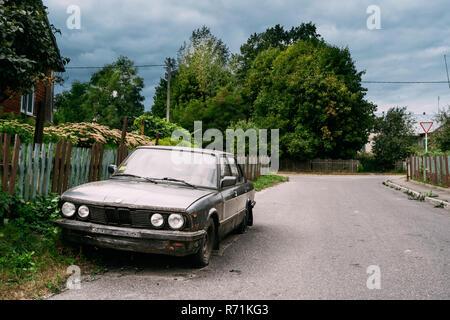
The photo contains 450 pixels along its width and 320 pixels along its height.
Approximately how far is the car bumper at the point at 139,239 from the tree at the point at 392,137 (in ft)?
158

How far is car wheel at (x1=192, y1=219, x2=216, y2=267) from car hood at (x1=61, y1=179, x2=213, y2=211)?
468 mm

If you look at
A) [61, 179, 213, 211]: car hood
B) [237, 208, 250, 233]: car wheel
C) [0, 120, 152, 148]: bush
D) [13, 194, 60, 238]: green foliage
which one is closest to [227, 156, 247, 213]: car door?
[237, 208, 250, 233]: car wheel

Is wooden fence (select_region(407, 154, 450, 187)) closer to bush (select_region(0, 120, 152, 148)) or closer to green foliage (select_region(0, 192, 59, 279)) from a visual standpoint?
bush (select_region(0, 120, 152, 148))

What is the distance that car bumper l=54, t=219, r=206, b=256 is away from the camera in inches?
180

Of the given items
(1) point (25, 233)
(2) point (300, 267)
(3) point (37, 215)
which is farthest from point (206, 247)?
(3) point (37, 215)

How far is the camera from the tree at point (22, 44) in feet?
24.1

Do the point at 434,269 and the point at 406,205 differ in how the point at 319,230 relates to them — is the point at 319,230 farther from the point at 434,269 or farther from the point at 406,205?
the point at 406,205

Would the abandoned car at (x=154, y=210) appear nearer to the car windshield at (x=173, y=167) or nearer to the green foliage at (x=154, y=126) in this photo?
the car windshield at (x=173, y=167)

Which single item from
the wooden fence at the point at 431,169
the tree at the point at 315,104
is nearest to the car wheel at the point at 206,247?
the wooden fence at the point at 431,169

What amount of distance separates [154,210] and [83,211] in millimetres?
928

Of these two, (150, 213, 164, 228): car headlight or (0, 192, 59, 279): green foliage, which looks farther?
(150, 213, 164, 228): car headlight

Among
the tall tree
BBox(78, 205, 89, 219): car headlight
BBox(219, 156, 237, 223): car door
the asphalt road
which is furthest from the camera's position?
the tall tree
